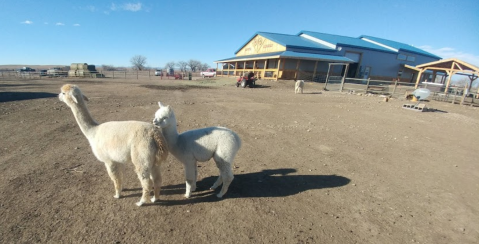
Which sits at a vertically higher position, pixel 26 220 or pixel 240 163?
pixel 240 163

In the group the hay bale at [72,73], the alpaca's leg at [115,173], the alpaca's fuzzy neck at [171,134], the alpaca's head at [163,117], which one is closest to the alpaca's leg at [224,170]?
the alpaca's fuzzy neck at [171,134]

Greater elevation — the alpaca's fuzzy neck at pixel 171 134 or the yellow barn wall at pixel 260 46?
the yellow barn wall at pixel 260 46

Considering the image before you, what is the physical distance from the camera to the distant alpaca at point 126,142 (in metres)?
3.13

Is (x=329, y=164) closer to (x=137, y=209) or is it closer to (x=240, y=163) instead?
(x=240, y=163)

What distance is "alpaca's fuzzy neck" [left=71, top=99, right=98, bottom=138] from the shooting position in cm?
342

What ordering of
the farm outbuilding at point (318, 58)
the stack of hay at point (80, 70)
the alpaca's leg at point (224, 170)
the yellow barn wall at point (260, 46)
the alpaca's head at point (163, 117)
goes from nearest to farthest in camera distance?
the alpaca's head at point (163, 117) < the alpaca's leg at point (224, 170) < the farm outbuilding at point (318, 58) < the yellow barn wall at point (260, 46) < the stack of hay at point (80, 70)

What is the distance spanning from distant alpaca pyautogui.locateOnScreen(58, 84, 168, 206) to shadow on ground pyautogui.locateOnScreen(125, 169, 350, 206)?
79cm

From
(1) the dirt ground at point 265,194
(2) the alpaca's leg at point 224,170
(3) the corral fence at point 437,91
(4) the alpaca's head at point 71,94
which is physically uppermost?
(3) the corral fence at point 437,91

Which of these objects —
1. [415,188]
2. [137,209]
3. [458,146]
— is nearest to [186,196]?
[137,209]

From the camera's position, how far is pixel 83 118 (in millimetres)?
3445

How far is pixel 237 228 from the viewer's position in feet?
10.4

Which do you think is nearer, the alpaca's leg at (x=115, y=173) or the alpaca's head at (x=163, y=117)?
the alpaca's head at (x=163, y=117)

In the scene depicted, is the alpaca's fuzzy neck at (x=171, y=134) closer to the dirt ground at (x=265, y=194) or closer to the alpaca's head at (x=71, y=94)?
the dirt ground at (x=265, y=194)

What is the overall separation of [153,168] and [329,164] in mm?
4422
